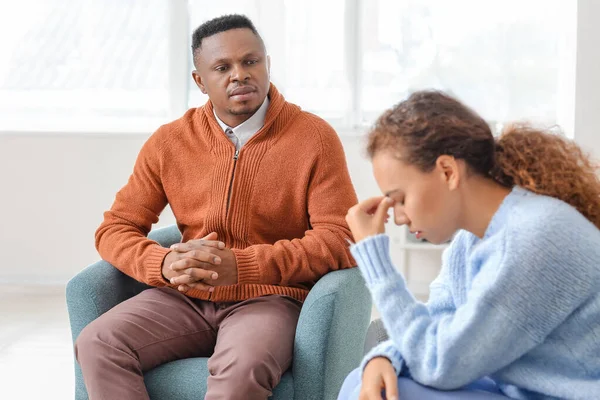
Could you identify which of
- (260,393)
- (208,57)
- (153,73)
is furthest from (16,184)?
(260,393)

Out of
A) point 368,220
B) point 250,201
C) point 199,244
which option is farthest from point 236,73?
point 368,220

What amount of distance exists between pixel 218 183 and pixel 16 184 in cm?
253

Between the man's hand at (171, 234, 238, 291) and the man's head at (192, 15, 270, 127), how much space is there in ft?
1.40

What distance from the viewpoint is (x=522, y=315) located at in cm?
129

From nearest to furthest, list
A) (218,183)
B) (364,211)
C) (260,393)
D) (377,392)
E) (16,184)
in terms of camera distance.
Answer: (377,392) < (364,211) < (260,393) < (218,183) < (16,184)

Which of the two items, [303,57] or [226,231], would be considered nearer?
[226,231]

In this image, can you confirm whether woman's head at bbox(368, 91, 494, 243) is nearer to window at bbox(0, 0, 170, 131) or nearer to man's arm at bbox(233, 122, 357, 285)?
man's arm at bbox(233, 122, 357, 285)

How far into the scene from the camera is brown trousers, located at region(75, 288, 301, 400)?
1.80m

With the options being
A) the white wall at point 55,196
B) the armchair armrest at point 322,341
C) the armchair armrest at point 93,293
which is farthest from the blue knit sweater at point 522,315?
the white wall at point 55,196

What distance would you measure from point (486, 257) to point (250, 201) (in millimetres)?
949

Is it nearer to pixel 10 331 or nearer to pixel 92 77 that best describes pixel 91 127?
pixel 92 77

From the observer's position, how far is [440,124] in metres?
1.41

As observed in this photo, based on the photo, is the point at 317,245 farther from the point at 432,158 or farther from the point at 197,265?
the point at 432,158

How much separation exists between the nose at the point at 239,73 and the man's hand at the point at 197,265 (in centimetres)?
47
